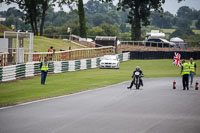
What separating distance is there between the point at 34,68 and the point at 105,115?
1874cm

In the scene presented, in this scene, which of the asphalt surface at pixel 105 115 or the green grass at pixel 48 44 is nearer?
the asphalt surface at pixel 105 115

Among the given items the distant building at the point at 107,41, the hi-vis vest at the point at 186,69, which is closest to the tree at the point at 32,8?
the distant building at the point at 107,41

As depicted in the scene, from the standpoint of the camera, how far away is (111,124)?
38.4 ft

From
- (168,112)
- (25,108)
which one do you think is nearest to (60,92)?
(25,108)

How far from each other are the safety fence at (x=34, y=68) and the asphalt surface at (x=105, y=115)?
9286 millimetres

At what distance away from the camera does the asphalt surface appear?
36.4 ft

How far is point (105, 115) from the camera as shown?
13273 millimetres

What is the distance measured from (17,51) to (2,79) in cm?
451

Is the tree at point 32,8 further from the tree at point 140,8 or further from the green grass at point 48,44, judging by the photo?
the tree at point 140,8

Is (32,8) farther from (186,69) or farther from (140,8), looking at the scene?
(186,69)

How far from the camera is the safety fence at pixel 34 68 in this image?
26.7 meters

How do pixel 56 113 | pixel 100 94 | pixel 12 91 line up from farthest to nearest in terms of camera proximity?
pixel 12 91
pixel 100 94
pixel 56 113

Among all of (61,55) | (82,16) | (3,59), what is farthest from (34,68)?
(82,16)

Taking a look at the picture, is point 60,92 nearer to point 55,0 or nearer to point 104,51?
point 104,51
